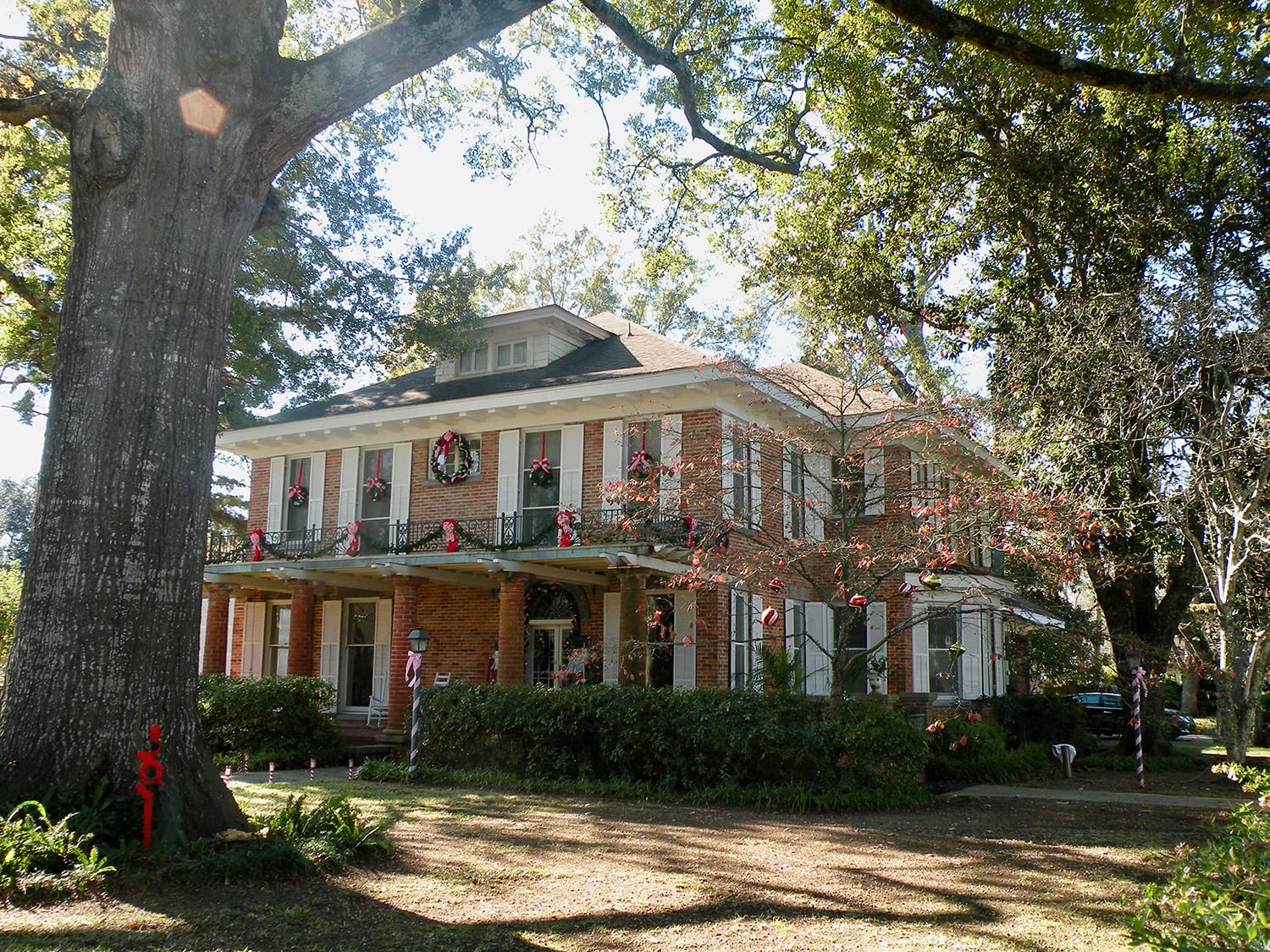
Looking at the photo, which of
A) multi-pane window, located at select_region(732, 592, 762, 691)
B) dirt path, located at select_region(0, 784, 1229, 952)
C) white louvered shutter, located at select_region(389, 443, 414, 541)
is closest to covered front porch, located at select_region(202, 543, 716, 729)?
multi-pane window, located at select_region(732, 592, 762, 691)

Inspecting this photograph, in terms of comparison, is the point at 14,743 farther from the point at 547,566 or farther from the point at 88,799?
the point at 547,566

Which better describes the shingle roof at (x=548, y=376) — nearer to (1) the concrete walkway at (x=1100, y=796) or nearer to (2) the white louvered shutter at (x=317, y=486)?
(2) the white louvered shutter at (x=317, y=486)

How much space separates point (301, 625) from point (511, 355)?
271 inches

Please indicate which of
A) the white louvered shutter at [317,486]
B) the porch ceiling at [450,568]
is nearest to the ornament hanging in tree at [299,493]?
the white louvered shutter at [317,486]

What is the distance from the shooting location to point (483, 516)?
19125mm

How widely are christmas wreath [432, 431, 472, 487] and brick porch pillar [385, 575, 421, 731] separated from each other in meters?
2.24

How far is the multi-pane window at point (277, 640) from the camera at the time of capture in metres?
22.3

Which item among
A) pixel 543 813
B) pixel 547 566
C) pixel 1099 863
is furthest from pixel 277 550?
pixel 1099 863

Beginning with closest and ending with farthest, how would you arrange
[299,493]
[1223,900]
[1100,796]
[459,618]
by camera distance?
[1223,900], [1100,796], [459,618], [299,493]

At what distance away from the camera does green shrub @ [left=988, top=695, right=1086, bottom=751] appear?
20.2 meters

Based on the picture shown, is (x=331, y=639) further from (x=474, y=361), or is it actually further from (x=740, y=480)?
(x=740, y=480)

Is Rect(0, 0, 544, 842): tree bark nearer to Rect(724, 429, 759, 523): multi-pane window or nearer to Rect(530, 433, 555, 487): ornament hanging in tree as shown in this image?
Rect(724, 429, 759, 523): multi-pane window

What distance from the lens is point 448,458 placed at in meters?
19.8

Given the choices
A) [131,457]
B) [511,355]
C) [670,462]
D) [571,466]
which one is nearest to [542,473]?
[571,466]
